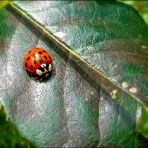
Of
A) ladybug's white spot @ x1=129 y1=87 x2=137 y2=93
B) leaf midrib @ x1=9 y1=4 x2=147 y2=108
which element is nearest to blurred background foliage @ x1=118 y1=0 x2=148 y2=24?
leaf midrib @ x1=9 y1=4 x2=147 y2=108

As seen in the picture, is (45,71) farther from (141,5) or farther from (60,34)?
(141,5)

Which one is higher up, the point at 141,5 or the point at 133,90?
the point at 133,90

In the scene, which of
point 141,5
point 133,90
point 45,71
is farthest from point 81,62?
point 141,5

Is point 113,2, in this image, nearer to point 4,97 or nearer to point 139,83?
point 139,83

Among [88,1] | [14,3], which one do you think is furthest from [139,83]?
[14,3]

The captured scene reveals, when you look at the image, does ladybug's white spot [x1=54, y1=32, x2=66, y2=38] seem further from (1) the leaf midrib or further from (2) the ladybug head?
(2) the ladybug head

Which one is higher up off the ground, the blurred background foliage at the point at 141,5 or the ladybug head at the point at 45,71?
the ladybug head at the point at 45,71

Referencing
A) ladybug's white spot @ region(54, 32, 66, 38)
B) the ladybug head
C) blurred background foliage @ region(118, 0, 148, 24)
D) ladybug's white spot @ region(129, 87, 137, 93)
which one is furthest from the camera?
blurred background foliage @ region(118, 0, 148, 24)

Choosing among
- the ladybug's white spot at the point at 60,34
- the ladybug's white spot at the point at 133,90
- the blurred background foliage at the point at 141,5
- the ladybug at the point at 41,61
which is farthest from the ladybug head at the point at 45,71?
the blurred background foliage at the point at 141,5

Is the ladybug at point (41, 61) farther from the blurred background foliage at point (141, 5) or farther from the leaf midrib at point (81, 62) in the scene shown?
Answer: the blurred background foliage at point (141, 5)

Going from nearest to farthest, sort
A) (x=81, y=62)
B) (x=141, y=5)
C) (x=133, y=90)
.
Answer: (x=133, y=90), (x=81, y=62), (x=141, y=5)
